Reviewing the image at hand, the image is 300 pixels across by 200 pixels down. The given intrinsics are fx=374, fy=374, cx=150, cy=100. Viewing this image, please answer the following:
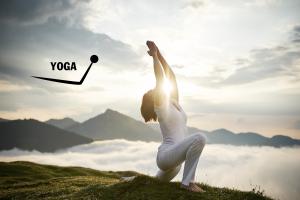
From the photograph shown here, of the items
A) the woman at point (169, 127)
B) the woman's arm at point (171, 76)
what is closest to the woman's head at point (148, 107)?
the woman at point (169, 127)

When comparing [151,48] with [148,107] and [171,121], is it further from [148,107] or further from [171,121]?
[171,121]

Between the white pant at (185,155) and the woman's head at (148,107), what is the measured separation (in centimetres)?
116

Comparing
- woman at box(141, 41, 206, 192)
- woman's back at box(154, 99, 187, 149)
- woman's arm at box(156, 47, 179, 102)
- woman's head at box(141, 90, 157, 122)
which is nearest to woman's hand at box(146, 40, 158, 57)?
woman at box(141, 41, 206, 192)

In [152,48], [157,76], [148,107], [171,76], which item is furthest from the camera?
[171,76]

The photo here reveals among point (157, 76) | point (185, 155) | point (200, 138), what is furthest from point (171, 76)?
point (185, 155)

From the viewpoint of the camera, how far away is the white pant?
38.7 ft

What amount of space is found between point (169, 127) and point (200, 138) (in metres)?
1.05

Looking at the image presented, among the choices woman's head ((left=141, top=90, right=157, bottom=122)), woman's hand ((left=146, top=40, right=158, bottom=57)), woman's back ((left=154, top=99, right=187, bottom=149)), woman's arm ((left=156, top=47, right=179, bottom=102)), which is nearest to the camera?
woman's hand ((left=146, top=40, right=158, bottom=57))

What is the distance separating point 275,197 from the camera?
48.4 feet

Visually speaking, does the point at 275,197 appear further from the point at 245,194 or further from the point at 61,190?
the point at 61,190

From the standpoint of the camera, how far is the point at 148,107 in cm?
1226

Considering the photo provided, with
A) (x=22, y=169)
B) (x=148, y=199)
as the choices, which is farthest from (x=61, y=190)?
(x=22, y=169)

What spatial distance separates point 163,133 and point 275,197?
19.0 ft

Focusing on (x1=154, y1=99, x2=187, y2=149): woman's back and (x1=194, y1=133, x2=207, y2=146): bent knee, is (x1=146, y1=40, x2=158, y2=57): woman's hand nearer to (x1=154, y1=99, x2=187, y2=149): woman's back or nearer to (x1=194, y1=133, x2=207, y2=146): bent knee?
(x1=154, y1=99, x2=187, y2=149): woman's back
